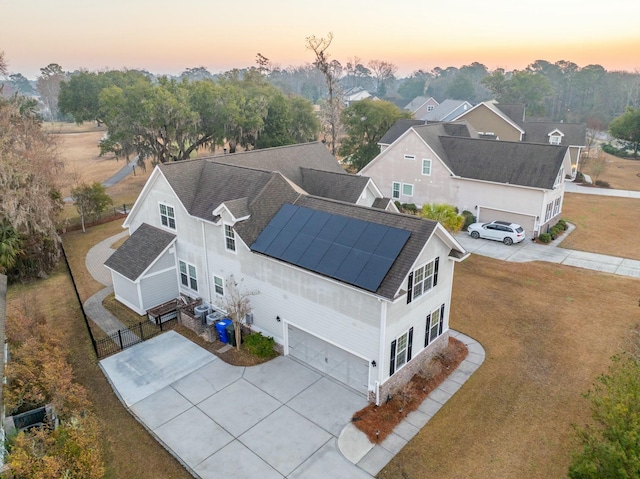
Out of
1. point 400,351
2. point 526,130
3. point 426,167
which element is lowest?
point 400,351

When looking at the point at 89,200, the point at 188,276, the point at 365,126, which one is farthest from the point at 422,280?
the point at 365,126

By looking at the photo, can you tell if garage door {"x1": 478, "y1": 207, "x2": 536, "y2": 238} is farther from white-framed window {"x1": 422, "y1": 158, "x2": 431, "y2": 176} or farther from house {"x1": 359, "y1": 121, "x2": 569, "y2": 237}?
white-framed window {"x1": 422, "y1": 158, "x2": 431, "y2": 176}

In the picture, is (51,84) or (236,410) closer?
(236,410)

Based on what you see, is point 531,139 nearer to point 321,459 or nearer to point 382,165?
point 382,165

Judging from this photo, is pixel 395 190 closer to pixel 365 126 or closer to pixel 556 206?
pixel 556 206

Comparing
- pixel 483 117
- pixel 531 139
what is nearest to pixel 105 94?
pixel 483 117

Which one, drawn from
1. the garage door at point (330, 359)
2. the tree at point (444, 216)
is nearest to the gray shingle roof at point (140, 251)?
the garage door at point (330, 359)
